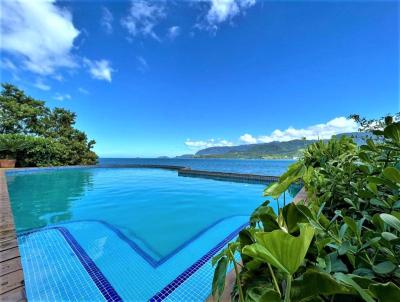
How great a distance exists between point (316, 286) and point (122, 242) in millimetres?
3954

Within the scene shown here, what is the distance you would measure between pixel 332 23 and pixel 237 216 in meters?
6.15

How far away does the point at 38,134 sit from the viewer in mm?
17141

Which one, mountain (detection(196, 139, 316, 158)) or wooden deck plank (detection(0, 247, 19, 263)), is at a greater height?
mountain (detection(196, 139, 316, 158))

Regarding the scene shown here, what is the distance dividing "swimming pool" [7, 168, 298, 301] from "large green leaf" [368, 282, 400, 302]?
91.0 inches

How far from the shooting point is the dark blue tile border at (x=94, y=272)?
7.21ft

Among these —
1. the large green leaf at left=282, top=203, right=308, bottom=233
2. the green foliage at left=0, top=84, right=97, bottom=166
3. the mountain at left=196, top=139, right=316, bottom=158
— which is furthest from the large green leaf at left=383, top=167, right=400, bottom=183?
the green foliage at left=0, top=84, right=97, bottom=166

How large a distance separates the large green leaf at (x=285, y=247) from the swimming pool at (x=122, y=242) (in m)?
2.31

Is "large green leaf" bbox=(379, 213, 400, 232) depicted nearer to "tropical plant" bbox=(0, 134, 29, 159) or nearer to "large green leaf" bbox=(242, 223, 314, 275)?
"large green leaf" bbox=(242, 223, 314, 275)

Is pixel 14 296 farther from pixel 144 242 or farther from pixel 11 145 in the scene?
pixel 11 145

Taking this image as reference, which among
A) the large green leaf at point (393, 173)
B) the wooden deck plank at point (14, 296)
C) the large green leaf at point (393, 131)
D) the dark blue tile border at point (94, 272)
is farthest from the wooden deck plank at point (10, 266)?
the large green leaf at point (393, 131)

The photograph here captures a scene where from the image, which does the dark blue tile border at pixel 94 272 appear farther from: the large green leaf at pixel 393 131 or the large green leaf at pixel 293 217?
the large green leaf at pixel 393 131

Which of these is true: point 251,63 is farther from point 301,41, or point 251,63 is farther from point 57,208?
point 57,208

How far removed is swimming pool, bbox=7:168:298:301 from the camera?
2.29 m

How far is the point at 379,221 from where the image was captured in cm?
55
